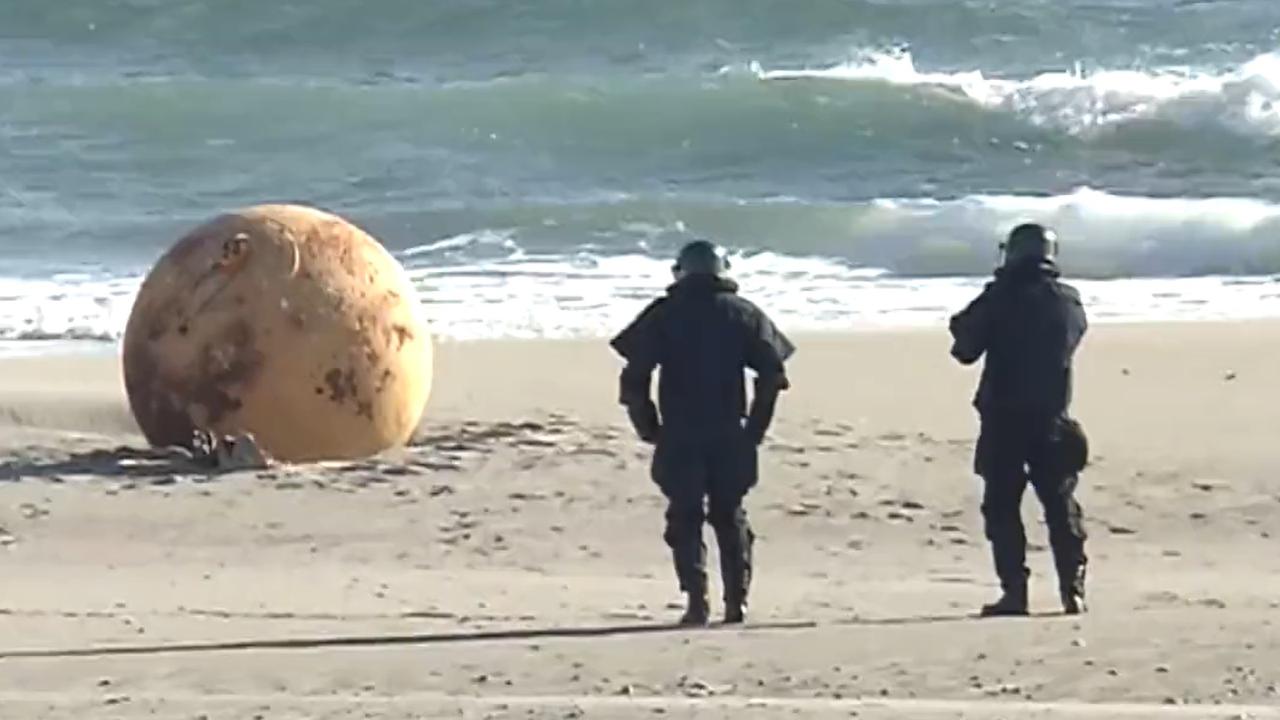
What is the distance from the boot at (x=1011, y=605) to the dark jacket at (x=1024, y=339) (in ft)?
1.79

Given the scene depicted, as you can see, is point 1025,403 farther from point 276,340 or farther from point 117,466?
point 117,466

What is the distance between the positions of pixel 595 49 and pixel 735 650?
2543cm

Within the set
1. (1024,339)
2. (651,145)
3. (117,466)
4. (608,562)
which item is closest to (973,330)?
(1024,339)

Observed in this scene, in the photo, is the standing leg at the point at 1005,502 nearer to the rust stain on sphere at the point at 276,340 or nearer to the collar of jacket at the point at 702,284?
the collar of jacket at the point at 702,284

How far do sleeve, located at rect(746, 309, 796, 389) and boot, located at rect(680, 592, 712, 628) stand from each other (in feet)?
2.22

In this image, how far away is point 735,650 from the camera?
771cm

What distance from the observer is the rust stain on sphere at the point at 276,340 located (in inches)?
437

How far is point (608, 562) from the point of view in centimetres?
1001

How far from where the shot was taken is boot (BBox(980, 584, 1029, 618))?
8.57m

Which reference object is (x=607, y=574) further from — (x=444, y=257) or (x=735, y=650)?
(x=444, y=257)

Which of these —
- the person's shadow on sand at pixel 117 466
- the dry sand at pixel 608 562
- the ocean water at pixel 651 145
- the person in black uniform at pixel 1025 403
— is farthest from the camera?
the ocean water at pixel 651 145

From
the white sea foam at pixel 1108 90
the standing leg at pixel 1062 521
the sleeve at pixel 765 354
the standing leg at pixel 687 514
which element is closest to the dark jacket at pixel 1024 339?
the standing leg at pixel 1062 521

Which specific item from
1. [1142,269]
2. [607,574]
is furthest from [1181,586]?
[1142,269]

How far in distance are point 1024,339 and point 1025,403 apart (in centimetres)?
20
